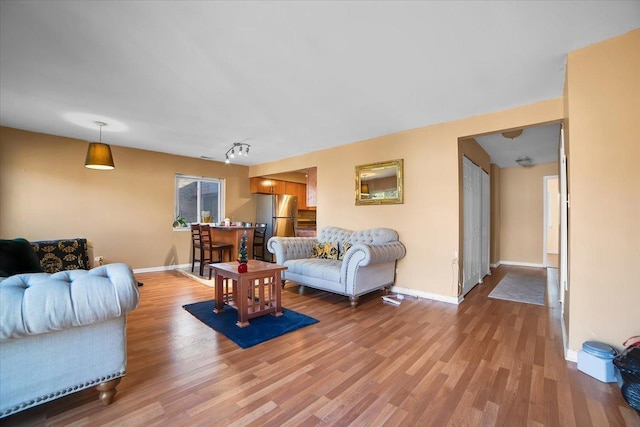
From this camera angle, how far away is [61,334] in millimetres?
1478

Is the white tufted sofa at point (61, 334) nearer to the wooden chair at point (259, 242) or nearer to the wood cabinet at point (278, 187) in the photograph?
the wooden chair at point (259, 242)

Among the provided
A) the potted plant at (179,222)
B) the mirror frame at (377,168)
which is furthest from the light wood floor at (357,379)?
the potted plant at (179,222)

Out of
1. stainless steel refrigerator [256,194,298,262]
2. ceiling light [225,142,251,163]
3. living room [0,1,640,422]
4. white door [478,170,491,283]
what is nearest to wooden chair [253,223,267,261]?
stainless steel refrigerator [256,194,298,262]

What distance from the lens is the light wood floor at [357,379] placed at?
157 cm

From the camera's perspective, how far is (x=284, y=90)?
2.95m

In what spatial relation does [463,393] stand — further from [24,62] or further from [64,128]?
[64,128]

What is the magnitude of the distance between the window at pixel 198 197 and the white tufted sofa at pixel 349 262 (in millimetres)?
2945

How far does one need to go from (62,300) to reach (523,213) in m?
8.37

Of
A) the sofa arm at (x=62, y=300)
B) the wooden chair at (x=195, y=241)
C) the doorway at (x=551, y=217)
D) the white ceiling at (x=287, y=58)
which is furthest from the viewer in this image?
the doorway at (x=551, y=217)

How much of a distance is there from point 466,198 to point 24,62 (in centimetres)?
517

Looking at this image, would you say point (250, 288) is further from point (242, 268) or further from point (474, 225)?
point (474, 225)

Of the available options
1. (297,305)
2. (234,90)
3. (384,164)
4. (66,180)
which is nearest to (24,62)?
(234,90)

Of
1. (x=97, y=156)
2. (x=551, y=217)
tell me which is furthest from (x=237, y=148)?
(x=551, y=217)

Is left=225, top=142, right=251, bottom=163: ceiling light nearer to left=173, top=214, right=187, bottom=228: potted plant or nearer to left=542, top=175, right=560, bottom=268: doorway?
left=173, top=214, right=187, bottom=228: potted plant
